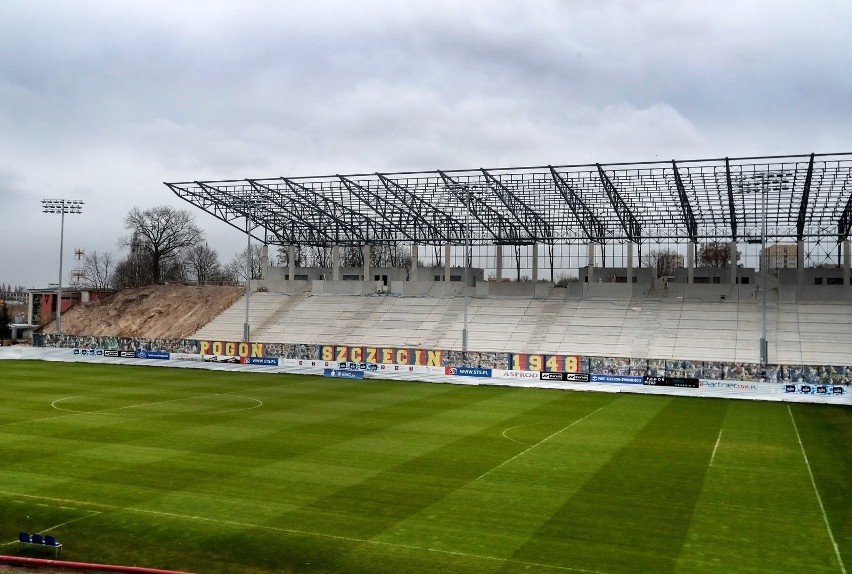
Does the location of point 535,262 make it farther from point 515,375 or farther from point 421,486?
point 421,486

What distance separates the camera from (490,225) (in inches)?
3130

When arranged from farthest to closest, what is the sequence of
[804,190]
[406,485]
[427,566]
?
[804,190] → [406,485] → [427,566]

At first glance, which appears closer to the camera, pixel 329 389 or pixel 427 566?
pixel 427 566

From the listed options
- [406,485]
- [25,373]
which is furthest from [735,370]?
[25,373]

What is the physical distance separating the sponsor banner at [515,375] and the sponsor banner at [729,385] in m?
10.5

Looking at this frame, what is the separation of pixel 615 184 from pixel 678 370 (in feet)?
58.7

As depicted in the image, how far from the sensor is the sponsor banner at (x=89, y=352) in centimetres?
6531

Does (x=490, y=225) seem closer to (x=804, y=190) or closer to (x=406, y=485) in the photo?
(x=804, y=190)

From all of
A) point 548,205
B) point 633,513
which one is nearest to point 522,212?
point 548,205

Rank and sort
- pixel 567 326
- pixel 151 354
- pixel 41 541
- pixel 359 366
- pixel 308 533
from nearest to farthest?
1. pixel 41 541
2. pixel 308 533
3. pixel 359 366
4. pixel 151 354
5. pixel 567 326

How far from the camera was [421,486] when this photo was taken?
2069 cm

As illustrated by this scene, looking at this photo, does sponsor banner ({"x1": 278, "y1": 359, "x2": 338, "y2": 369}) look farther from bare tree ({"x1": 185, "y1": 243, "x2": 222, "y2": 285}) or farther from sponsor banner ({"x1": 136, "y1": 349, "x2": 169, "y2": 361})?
bare tree ({"x1": 185, "y1": 243, "x2": 222, "y2": 285})

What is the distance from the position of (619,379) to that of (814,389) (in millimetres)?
11283

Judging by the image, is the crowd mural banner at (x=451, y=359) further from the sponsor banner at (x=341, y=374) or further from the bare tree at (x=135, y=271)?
the bare tree at (x=135, y=271)
